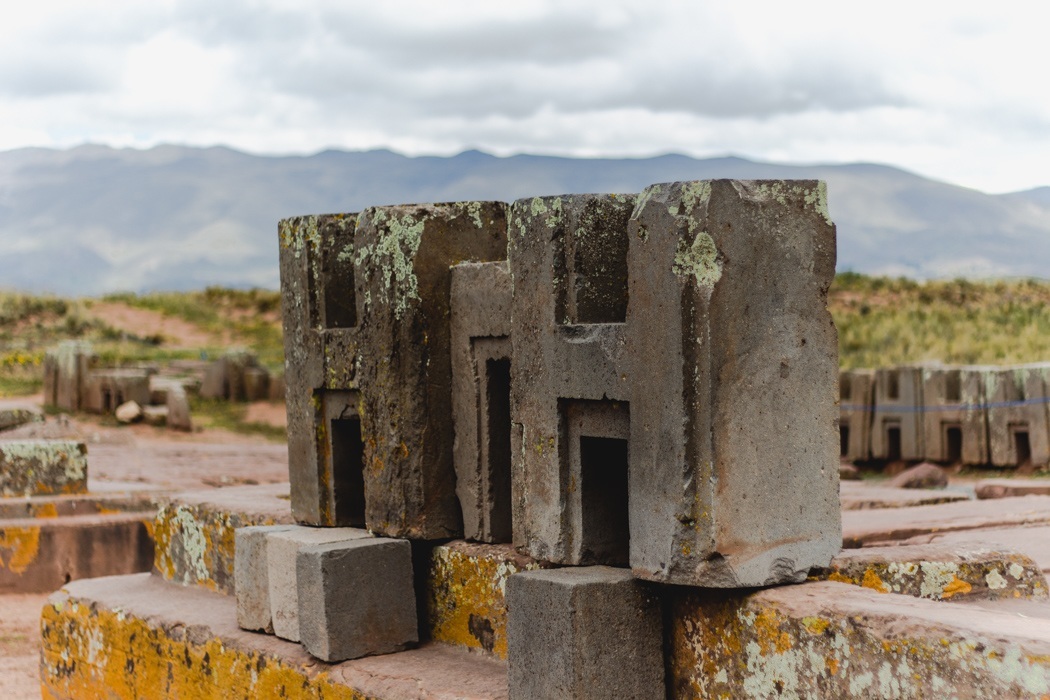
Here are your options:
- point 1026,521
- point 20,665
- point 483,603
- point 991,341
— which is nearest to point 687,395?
point 483,603

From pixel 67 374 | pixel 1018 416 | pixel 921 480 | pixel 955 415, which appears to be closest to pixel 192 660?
pixel 921 480

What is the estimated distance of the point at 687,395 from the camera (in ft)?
10.5

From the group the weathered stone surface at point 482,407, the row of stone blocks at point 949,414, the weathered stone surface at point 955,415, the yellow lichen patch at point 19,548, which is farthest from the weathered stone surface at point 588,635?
the weathered stone surface at point 955,415

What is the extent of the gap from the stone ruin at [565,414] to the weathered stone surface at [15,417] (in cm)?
1144

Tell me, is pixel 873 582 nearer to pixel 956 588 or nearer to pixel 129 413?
pixel 956 588

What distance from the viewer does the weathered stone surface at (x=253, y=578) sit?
184 inches

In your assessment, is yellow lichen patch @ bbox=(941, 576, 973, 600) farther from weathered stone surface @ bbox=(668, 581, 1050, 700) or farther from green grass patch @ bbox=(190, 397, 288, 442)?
green grass patch @ bbox=(190, 397, 288, 442)

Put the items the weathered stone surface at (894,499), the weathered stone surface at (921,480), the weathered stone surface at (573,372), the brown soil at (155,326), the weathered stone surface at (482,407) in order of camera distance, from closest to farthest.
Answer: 1. the weathered stone surface at (573,372)
2. the weathered stone surface at (482,407)
3. the weathered stone surface at (894,499)
4. the weathered stone surface at (921,480)
5. the brown soil at (155,326)

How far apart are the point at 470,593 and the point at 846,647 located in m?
1.57

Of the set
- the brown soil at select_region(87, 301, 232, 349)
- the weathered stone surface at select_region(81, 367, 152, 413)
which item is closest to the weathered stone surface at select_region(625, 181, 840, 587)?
the weathered stone surface at select_region(81, 367, 152, 413)

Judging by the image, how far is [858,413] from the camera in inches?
557

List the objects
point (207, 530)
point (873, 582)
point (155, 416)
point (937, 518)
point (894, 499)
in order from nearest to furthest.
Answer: point (873, 582)
point (207, 530)
point (937, 518)
point (894, 499)
point (155, 416)

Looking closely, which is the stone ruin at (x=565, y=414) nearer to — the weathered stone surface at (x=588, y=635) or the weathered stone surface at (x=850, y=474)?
the weathered stone surface at (x=588, y=635)

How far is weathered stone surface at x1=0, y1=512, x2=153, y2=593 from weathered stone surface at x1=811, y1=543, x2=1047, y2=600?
5753mm
